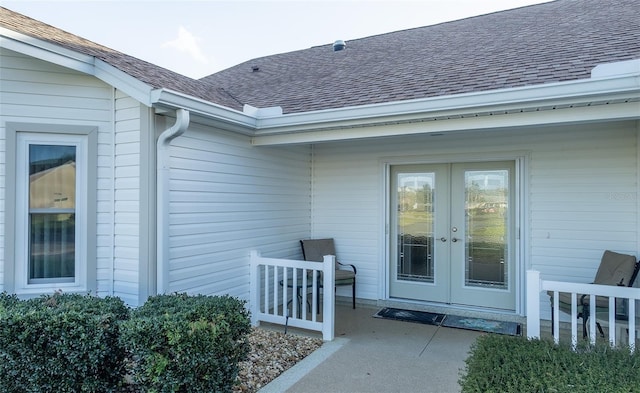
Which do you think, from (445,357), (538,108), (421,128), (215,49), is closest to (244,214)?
(421,128)

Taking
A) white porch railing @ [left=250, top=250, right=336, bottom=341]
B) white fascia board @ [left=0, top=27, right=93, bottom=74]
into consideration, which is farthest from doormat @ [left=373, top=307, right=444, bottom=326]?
white fascia board @ [left=0, top=27, right=93, bottom=74]

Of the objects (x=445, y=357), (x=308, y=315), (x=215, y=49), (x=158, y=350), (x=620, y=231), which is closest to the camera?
(x=158, y=350)

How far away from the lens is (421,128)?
4016mm

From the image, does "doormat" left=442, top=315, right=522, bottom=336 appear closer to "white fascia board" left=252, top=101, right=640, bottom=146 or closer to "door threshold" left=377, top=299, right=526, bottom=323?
"door threshold" left=377, top=299, right=526, bottom=323

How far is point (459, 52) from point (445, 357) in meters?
4.13

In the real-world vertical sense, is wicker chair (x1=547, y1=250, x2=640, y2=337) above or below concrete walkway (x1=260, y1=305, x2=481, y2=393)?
above

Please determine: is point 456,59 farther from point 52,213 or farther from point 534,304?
point 52,213

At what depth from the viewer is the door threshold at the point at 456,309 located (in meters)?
4.93

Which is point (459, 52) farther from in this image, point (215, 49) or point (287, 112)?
point (215, 49)

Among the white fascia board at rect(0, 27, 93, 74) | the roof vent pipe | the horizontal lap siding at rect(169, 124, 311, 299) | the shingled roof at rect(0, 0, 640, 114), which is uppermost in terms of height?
the roof vent pipe

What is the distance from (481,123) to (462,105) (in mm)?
289

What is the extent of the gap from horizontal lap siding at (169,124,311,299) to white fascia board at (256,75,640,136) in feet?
2.10

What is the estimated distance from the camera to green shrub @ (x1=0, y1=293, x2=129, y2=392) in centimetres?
261

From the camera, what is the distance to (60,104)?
11.8 ft
